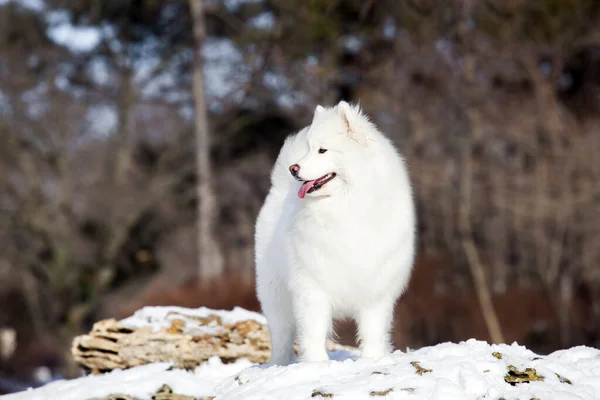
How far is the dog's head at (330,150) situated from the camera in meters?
5.57

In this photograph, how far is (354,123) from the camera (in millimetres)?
5746

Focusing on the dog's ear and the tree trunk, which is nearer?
the dog's ear

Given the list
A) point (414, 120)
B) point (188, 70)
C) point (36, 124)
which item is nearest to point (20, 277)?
point (36, 124)

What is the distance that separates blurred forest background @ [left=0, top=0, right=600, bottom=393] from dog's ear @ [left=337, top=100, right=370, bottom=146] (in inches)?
622

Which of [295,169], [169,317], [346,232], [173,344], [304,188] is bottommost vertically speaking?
[173,344]

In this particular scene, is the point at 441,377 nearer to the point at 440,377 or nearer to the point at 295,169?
the point at 440,377

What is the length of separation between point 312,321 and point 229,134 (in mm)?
21766

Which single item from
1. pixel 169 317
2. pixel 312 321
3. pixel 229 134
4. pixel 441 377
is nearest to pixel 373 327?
pixel 312 321

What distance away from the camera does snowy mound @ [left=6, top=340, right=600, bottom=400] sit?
5190 millimetres

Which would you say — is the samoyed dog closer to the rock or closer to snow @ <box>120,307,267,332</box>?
the rock

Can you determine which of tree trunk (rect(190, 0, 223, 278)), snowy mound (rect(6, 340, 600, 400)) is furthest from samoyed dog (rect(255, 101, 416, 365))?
tree trunk (rect(190, 0, 223, 278))

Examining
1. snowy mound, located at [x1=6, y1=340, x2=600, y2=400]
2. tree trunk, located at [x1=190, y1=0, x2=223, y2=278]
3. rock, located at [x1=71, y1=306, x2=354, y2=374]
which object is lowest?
snowy mound, located at [x1=6, y1=340, x2=600, y2=400]

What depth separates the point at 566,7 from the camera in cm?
2527

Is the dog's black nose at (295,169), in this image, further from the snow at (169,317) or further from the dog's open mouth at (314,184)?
the snow at (169,317)
